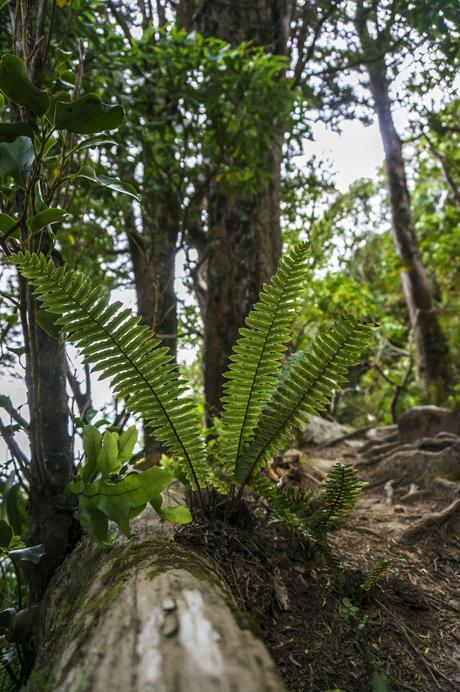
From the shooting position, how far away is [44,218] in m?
1.36

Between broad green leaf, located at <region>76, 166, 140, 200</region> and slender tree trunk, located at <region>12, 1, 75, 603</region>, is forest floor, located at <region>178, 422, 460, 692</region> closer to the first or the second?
slender tree trunk, located at <region>12, 1, 75, 603</region>

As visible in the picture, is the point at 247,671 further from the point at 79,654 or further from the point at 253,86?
the point at 253,86

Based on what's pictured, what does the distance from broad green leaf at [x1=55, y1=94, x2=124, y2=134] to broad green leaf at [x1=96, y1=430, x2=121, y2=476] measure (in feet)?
3.06

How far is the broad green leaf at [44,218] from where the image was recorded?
134cm

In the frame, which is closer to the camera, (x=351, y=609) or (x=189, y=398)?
(x=351, y=609)

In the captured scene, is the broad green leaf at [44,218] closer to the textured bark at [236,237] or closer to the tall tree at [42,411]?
the tall tree at [42,411]

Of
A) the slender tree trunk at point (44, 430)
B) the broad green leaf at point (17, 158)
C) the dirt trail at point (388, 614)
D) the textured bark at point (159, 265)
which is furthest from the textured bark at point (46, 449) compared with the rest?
the textured bark at point (159, 265)

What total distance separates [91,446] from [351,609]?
93 cm

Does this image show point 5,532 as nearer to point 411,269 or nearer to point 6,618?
point 6,618

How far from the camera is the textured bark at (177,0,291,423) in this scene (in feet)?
13.3

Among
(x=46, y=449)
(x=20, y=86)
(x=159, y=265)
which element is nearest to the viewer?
(x=20, y=86)

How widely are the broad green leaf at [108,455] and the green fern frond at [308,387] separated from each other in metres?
0.45

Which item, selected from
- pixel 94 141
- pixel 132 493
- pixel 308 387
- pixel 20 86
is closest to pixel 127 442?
pixel 132 493

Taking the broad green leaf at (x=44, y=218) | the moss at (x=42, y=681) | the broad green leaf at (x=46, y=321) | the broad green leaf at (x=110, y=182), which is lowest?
the moss at (x=42, y=681)
